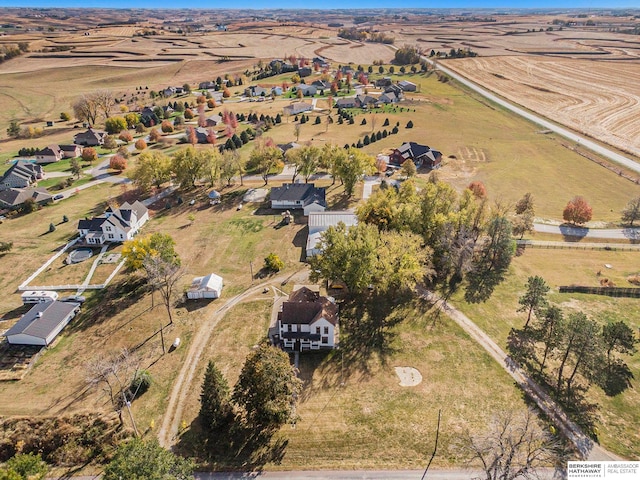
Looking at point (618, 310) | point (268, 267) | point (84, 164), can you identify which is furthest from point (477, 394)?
point (84, 164)

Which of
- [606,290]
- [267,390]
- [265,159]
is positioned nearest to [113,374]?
[267,390]

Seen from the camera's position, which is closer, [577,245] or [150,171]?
[577,245]

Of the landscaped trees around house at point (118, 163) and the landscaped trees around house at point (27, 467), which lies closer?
the landscaped trees around house at point (27, 467)

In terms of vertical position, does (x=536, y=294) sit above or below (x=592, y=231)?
above

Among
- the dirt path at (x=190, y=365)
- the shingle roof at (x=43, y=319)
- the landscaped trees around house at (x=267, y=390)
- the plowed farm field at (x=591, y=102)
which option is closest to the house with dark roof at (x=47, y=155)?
the shingle roof at (x=43, y=319)

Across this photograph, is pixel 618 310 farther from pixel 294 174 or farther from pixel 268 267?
pixel 294 174

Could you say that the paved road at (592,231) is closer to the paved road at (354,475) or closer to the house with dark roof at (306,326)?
the house with dark roof at (306,326)

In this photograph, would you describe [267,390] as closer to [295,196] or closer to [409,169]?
[295,196]
